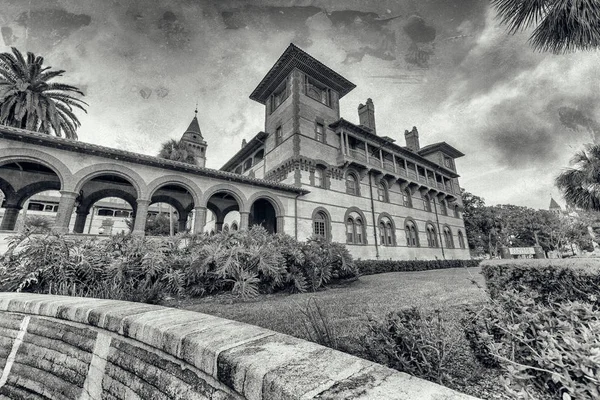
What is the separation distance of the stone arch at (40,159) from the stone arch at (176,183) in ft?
10.2

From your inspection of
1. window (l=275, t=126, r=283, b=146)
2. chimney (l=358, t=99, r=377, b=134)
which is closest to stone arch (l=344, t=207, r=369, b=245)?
window (l=275, t=126, r=283, b=146)

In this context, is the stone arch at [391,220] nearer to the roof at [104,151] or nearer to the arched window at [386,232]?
the arched window at [386,232]

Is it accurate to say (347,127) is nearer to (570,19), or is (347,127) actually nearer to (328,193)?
(328,193)

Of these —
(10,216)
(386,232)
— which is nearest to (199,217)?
(10,216)

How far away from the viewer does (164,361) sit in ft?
5.32

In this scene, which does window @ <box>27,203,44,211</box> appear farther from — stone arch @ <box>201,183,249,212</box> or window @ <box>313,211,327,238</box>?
window @ <box>313,211,327,238</box>

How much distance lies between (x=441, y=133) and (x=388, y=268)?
22720 millimetres

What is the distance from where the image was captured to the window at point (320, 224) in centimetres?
1715

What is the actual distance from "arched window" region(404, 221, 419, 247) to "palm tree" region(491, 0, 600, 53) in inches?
673

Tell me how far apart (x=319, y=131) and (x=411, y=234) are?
42.5 feet

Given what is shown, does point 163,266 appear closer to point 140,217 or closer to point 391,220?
point 140,217

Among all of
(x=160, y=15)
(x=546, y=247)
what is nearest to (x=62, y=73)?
(x=160, y=15)

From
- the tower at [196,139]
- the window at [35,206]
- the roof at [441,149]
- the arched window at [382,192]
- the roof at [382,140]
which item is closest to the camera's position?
the roof at [382,140]

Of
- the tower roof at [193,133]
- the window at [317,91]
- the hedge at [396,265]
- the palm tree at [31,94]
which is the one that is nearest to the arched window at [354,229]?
the hedge at [396,265]
